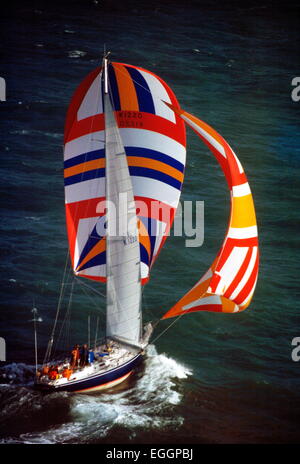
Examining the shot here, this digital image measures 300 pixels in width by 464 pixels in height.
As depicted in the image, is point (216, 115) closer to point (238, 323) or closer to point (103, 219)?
point (238, 323)

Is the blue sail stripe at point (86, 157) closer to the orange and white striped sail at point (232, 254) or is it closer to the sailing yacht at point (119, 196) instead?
the sailing yacht at point (119, 196)

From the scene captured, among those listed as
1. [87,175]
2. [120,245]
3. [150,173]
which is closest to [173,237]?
[150,173]

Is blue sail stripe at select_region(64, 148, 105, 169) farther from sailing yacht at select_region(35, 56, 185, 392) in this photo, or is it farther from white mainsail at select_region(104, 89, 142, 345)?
white mainsail at select_region(104, 89, 142, 345)

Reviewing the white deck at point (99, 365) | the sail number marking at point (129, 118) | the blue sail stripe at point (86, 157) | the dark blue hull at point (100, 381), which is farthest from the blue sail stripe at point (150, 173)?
the dark blue hull at point (100, 381)

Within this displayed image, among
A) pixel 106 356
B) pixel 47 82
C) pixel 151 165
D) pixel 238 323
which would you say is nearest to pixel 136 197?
pixel 151 165

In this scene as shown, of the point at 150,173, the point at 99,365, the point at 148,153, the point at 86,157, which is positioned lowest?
the point at 99,365

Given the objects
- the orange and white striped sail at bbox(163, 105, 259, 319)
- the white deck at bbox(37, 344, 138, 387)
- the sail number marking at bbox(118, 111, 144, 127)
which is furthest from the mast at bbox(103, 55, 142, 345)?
the orange and white striped sail at bbox(163, 105, 259, 319)

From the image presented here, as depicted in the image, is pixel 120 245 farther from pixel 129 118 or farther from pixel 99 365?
pixel 129 118
